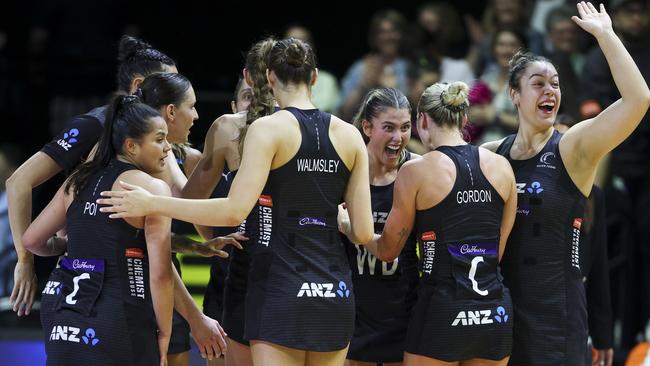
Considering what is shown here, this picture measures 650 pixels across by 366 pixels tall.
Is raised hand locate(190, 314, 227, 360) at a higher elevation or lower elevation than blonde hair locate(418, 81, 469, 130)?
lower

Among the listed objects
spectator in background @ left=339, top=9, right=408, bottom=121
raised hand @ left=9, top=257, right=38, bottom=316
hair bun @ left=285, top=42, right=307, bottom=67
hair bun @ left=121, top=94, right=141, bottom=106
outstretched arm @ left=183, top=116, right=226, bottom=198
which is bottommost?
raised hand @ left=9, top=257, right=38, bottom=316

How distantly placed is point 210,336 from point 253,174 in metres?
0.94

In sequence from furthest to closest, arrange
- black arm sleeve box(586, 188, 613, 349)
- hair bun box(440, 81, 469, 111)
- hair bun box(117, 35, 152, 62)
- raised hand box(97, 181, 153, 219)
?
black arm sleeve box(586, 188, 613, 349) < hair bun box(117, 35, 152, 62) < hair bun box(440, 81, 469, 111) < raised hand box(97, 181, 153, 219)

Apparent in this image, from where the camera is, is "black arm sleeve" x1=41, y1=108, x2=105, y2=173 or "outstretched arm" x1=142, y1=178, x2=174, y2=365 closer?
"outstretched arm" x1=142, y1=178, x2=174, y2=365

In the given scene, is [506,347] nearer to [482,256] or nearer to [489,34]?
[482,256]

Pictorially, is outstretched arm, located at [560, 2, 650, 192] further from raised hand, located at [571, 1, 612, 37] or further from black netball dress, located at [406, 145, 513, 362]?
black netball dress, located at [406, 145, 513, 362]

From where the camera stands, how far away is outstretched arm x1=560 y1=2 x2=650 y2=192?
475 centimetres

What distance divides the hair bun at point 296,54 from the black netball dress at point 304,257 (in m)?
0.20

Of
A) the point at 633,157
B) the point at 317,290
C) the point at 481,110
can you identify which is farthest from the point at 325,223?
the point at 633,157

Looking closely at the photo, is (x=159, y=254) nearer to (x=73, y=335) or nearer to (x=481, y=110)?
(x=73, y=335)

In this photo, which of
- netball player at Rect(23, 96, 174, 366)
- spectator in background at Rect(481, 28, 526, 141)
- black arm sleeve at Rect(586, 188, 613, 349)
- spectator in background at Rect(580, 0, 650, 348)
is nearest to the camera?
netball player at Rect(23, 96, 174, 366)

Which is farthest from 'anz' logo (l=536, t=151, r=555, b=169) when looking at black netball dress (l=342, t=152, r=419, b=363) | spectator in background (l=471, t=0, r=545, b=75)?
spectator in background (l=471, t=0, r=545, b=75)

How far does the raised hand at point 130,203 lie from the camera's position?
429 cm

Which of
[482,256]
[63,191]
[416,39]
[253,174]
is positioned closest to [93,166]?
[63,191]
